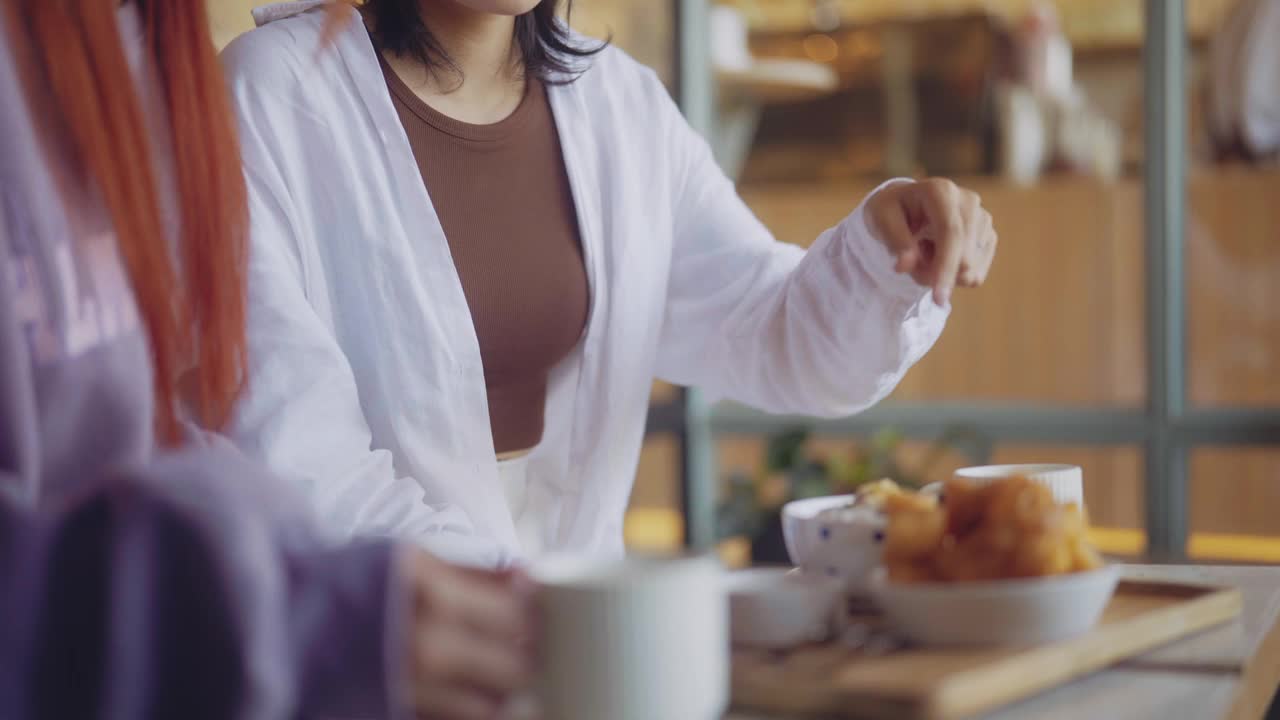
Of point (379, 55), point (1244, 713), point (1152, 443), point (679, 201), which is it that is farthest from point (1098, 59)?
point (1244, 713)

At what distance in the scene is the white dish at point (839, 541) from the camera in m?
Answer: 0.97

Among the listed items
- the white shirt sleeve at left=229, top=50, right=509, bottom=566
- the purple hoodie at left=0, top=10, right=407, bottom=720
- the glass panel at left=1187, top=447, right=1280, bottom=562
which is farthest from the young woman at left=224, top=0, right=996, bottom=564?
the glass panel at left=1187, top=447, right=1280, bottom=562

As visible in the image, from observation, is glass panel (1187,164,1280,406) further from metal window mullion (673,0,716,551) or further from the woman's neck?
the woman's neck

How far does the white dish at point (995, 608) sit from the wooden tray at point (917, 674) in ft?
0.03

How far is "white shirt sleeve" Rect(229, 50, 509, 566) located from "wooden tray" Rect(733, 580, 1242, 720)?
1.09 feet

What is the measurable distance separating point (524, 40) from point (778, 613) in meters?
0.90

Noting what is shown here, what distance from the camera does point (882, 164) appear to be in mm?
3945

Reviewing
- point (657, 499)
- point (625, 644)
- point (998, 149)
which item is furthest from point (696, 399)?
point (625, 644)

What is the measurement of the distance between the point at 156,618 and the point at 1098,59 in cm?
344

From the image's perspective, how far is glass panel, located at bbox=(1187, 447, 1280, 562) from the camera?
333 cm

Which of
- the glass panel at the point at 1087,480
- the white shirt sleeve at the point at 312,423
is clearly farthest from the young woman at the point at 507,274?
the glass panel at the point at 1087,480

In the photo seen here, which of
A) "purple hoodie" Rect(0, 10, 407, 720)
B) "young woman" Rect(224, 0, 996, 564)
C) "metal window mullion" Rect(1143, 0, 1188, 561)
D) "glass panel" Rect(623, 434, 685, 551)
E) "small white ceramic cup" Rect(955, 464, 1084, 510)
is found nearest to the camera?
"purple hoodie" Rect(0, 10, 407, 720)

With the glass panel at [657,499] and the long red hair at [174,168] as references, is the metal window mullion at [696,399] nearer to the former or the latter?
the glass panel at [657,499]

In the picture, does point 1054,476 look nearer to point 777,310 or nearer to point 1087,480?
point 777,310
